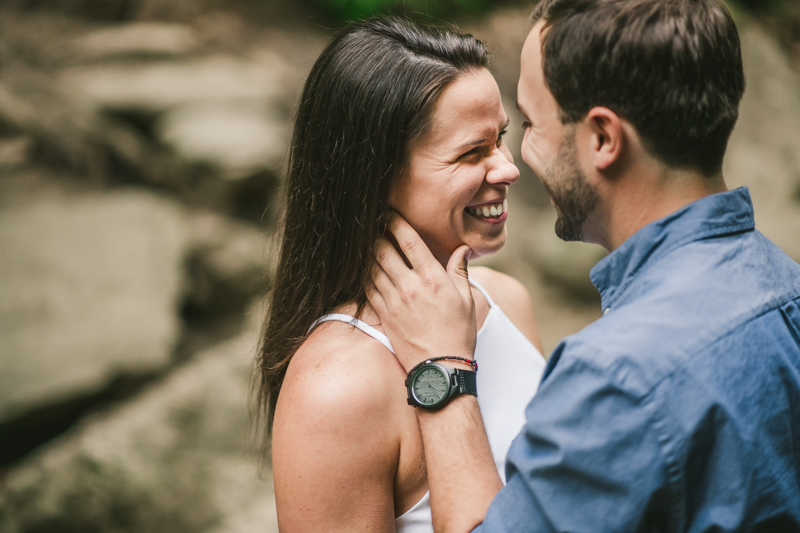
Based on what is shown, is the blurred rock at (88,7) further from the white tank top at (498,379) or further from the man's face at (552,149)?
the man's face at (552,149)

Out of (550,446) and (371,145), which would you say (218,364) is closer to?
(371,145)

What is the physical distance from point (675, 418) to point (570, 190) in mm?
Answer: 598

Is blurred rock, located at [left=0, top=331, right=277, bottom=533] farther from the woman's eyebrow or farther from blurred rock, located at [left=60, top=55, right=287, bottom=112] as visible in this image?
blurred rock, located at [left=60, top=55, right=287, bottom=112]

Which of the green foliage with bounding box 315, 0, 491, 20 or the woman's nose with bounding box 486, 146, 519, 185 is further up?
the woman's nose with bounding box 486, 146, 519, 185

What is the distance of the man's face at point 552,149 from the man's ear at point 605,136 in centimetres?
5

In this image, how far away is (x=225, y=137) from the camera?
5.66m

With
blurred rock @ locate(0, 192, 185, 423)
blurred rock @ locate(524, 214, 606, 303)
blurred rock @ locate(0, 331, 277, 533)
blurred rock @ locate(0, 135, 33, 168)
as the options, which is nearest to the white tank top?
blurred rock @ locate(0, 331, 277, 533)

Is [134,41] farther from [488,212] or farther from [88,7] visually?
[488,212]

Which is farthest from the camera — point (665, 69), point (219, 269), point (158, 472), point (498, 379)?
point (219, 269)

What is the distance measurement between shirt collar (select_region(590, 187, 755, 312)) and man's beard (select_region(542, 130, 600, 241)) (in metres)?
0.14

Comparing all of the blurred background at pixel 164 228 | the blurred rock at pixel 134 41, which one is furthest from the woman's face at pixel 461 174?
the blurred rock at pixel 134 41

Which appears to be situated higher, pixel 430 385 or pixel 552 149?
pixel 552 149

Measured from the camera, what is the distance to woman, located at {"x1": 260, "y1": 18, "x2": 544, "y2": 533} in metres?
1.51

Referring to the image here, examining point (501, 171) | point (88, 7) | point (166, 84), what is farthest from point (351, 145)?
point (88, 7)
